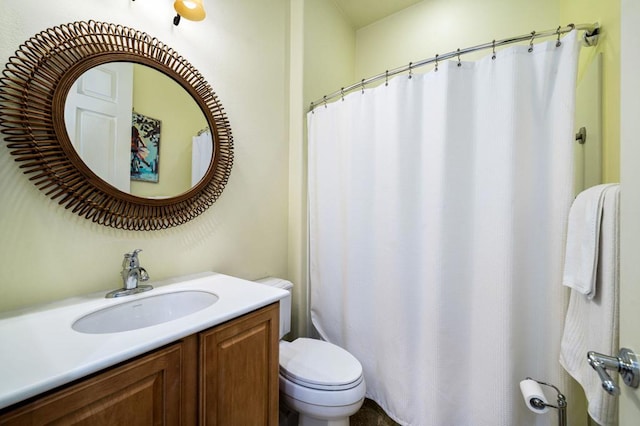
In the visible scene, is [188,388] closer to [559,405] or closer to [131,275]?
[131,275]

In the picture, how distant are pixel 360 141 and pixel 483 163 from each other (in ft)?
2.28

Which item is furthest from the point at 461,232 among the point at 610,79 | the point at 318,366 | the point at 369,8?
the point at 369,8

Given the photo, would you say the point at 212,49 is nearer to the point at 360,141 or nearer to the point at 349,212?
the point at 360,141

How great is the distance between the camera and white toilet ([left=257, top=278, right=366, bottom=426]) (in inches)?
43.9

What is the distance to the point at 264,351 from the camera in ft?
3.16

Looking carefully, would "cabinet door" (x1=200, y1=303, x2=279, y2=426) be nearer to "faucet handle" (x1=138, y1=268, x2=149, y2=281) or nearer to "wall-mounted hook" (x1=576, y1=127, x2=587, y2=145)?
"faucet handle" (x1=138, y1=268, x2=149, y2=281)

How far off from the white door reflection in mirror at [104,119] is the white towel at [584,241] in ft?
5.73

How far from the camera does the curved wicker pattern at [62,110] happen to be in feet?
2.73

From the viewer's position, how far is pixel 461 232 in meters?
1.26

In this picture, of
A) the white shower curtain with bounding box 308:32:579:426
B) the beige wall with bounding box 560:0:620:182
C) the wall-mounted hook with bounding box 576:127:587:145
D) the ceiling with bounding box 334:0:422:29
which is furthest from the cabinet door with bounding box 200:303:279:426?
the ceiling with bounding box 334:0:422:29

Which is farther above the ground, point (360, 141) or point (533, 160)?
point (360, 141)

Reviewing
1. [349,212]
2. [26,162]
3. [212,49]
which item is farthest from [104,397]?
[212,49]

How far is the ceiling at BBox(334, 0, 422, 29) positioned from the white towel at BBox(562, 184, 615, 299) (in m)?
2.03

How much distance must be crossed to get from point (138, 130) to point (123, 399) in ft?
3.36
